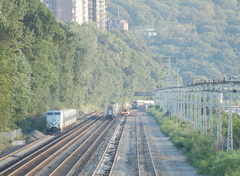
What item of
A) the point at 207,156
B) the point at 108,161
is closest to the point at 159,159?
the point at 108,161

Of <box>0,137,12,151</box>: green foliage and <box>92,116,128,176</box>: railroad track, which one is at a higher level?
<box>0,137,12,151</box>: green foliage

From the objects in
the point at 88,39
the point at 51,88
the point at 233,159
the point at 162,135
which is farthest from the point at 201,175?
the point at 88,39

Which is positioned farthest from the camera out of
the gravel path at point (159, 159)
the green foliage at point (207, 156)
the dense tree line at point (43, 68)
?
the dense tree line at point (43, 68)

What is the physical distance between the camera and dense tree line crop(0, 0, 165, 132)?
155 ft

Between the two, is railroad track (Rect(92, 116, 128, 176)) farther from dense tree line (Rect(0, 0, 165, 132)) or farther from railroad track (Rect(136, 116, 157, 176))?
dense tree line (Rect(0, 0, 165, 132))

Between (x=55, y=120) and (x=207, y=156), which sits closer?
(x=207, y=156)

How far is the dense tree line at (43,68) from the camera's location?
4725 centimetres

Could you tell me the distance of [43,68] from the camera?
69.2 metres

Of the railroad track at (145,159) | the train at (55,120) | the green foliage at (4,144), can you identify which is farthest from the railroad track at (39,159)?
the train at (55,120)

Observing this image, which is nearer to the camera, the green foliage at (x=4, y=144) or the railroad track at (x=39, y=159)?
the railroad track at (x=39, y=159)

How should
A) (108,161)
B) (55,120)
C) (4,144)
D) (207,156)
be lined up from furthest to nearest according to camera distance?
(55,120), (4,144), (108,161), (207,156)

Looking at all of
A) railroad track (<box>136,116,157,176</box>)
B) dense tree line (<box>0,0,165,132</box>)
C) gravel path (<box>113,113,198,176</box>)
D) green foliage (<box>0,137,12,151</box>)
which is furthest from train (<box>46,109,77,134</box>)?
railroad track (<box>136,116,157,176</box>)

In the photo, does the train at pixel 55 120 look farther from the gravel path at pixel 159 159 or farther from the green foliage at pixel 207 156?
the green foliage at pixel 207 156

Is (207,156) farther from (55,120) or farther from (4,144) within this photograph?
(55,120)
